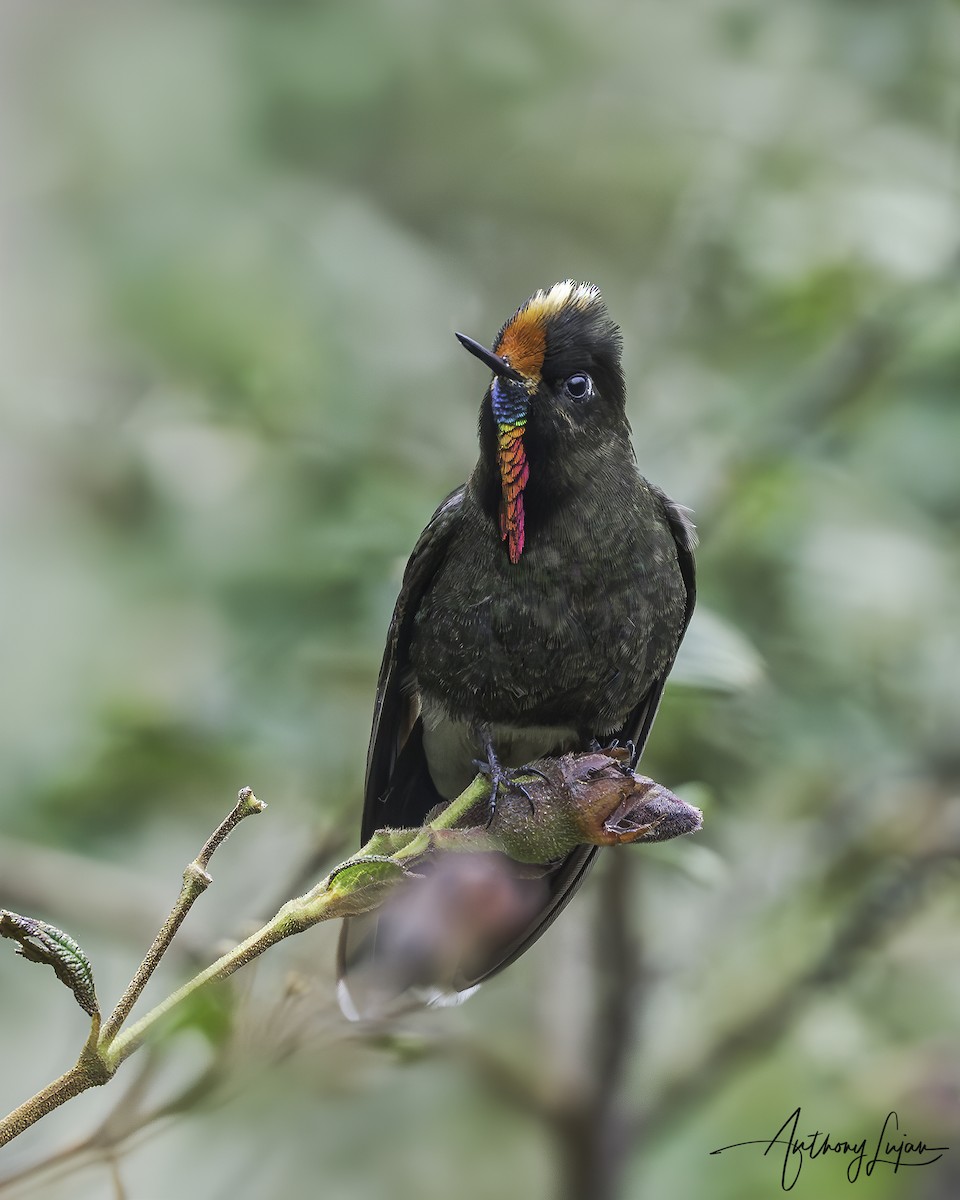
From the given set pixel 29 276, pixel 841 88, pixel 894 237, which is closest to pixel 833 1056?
pixel 894 237

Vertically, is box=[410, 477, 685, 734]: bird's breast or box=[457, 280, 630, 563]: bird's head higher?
box=[457, 280, 630, 563]: bird's head

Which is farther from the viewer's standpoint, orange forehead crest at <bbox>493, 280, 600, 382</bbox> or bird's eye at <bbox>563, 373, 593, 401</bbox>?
bird's eye at <bbox>563, 373, 593, 401</bbox>

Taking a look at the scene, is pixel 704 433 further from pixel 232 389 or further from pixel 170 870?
pixel 170 870

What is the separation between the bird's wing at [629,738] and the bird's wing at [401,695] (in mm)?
324

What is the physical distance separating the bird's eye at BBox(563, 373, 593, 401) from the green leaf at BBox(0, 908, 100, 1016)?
5.75ft

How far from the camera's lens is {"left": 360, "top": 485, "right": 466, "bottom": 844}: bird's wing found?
8.60ft

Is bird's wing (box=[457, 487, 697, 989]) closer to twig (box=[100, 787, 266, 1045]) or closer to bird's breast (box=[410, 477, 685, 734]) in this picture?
bird's breast (box=[410, 477, 685, 734])

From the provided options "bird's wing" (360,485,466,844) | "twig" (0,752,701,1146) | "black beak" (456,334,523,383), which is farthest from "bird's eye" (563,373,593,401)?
"twig" (0,752,701,1146)

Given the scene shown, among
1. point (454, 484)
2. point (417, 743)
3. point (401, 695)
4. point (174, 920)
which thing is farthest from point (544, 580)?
point (174, 920)

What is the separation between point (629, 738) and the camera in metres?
2.88

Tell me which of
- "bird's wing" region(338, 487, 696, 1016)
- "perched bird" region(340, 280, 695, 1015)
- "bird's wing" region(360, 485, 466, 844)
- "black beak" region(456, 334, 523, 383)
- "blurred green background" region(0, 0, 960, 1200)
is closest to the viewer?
"black beak" region(456, 334, 523, 383)
